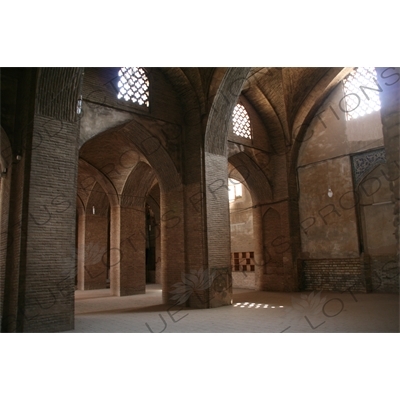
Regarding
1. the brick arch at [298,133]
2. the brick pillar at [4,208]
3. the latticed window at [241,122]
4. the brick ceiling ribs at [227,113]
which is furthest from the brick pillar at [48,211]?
the brick arch at [298,133]

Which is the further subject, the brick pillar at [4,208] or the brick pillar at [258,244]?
the brick pillar at [258,244]

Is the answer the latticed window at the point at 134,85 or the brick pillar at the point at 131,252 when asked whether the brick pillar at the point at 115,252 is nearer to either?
the brick pillar at the point at 131,252

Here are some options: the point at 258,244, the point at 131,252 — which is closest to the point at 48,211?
the point at 131,252

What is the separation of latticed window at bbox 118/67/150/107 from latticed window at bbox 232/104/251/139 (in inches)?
159

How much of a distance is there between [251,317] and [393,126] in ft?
15.9

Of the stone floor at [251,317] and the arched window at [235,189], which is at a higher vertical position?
the arched window at [235,189]

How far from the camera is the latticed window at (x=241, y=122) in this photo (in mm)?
13523

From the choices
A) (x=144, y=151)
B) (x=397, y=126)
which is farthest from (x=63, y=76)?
(x=397, y=126)

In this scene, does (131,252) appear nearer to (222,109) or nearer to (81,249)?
(81,249)

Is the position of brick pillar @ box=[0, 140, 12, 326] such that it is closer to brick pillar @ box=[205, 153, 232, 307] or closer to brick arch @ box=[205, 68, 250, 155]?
brick pillar @ box=[205, 153, 232, 307]

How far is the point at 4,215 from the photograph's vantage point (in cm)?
765

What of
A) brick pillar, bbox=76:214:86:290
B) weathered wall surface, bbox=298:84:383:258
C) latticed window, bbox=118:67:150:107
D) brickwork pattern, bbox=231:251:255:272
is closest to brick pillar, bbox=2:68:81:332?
latticed window, bbox=118:67:150:107

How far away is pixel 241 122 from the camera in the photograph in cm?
1371

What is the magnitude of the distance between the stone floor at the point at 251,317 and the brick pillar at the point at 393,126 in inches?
92.0
